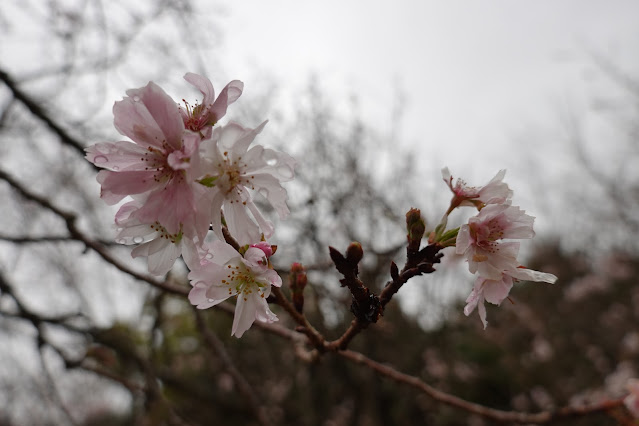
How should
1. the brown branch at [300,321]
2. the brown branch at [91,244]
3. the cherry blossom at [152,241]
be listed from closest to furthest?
1. the cherry blossom at [152,241]
2. the brown branch at [300,321]
3. the brown branch at [91,244]

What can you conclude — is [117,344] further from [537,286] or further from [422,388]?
[537,286]

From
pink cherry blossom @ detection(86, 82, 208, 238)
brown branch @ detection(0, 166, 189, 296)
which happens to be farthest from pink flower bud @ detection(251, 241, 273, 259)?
brown branch @ detection(0, 166, 189, 296)

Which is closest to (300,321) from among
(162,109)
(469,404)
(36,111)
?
(162,109)

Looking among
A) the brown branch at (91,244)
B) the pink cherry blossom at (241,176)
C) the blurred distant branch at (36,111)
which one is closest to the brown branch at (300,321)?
the pink cherry blossom at (241,176)

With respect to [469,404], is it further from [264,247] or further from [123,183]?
→ [123,183]

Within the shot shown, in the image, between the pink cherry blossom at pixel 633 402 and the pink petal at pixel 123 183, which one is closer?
the pink petal at pixel 123 183

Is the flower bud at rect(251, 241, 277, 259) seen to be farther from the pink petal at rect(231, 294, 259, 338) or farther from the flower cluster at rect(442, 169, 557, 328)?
the flower cluster at rect(442, 169, 557, 328)

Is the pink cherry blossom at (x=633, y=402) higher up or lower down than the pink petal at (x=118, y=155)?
higher up

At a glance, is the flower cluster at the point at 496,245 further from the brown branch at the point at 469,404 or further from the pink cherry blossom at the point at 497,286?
the brown branch at the point at 469,404

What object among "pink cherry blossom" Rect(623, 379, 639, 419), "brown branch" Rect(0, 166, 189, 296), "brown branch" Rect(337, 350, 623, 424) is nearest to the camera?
"brown branch" Rect(337, 350, 623, 424)
